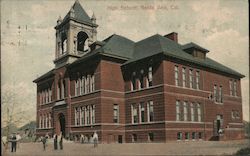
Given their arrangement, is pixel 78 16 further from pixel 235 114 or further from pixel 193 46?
pixel 235 114

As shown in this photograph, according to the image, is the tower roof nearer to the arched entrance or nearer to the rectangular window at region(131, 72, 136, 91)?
the rectangular window at region(131, 72, 136, 91)

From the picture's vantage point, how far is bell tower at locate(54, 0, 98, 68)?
39188mm

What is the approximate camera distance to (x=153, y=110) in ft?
107

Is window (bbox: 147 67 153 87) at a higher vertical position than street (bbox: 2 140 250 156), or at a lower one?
higher

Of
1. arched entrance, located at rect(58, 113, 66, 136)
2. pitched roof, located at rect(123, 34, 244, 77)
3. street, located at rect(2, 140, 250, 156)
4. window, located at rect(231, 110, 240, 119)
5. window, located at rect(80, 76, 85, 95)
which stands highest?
pitched roof, located at rect(123, 34, 244, 77)

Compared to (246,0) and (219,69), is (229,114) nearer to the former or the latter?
(219,69)

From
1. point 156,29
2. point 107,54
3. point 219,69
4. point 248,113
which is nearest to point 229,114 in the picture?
point 219,69

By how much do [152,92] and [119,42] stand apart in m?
8.72

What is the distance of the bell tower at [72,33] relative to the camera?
39.2m

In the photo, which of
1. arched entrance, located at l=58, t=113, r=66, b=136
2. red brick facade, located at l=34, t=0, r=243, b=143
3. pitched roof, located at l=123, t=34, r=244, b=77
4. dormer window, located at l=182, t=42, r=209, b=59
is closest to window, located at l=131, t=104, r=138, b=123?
red brick facade, located at l=34, t=0, r=243, b=143

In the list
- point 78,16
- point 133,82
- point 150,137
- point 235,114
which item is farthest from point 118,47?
point 235,114

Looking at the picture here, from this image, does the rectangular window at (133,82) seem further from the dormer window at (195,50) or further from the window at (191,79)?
the dormer window at (195,50)

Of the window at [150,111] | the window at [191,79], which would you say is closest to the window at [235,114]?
the window at [191,79]

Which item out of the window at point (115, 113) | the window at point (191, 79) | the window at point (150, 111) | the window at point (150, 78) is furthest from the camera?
the window at point (115, 113)
